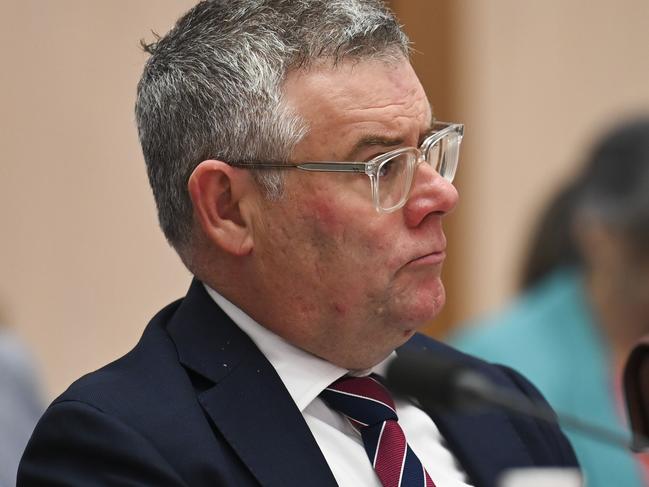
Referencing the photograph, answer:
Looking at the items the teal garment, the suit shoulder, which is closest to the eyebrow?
the suit shoulder

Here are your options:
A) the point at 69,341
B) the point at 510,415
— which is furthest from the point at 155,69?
the point at 69,341

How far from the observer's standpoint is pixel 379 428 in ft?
6.37

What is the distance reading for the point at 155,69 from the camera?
2.00 m

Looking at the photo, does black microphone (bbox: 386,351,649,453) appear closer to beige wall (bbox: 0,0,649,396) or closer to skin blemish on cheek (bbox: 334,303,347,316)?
skin blemish on cheek (bbox: 334,303,347,316)

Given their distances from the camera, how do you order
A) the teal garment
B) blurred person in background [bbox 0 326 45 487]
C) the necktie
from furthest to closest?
the teal garment < blurred person in background [bbox 0 326 45 487] < the necktie

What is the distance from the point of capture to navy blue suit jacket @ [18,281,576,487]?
1.76 meters

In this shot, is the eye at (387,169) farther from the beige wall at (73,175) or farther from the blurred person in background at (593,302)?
the beige wall at (73,175)

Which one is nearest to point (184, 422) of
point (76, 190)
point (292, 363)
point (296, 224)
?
point (292, 363)

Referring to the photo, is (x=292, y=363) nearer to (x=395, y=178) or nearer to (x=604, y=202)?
(x=395, y=178)

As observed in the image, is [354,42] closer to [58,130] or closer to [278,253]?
[278,253]

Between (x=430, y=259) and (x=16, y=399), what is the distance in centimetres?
163

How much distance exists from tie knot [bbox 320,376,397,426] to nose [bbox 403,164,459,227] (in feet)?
0.94

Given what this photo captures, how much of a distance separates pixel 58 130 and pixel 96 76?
0.23 meters

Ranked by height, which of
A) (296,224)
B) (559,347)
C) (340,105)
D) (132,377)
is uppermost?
(340,105)
